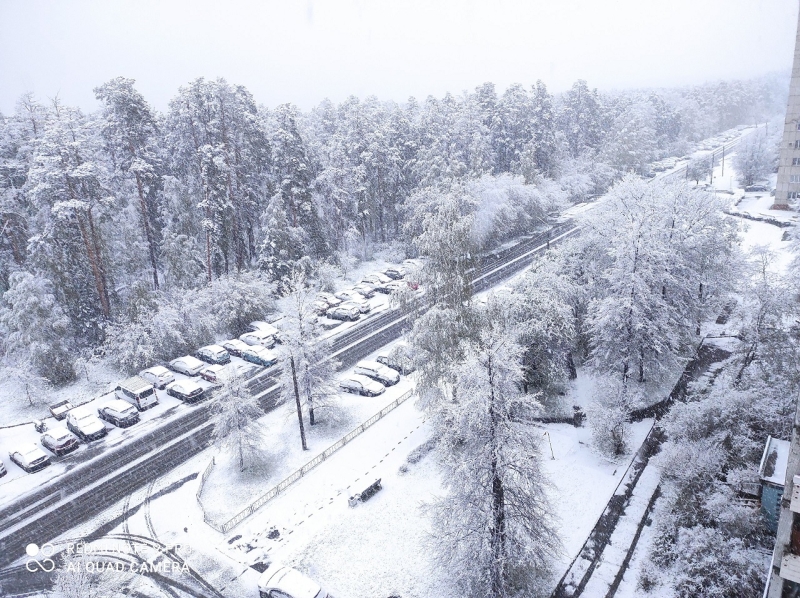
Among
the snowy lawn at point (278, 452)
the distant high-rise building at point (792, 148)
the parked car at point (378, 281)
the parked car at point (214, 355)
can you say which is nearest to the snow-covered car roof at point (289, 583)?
the snowy lawn at point (278, 452)

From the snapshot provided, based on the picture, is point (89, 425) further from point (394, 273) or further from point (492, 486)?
point (394, 273)

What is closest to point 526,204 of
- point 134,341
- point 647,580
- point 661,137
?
point 134,341

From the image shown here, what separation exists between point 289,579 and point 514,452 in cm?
962

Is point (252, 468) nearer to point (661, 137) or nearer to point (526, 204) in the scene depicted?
point (526, 204)

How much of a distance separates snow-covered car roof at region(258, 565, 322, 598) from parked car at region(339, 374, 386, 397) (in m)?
14.2

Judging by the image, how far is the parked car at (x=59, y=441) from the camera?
27.0m

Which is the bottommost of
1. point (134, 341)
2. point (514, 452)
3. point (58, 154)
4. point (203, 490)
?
point (203, 490)

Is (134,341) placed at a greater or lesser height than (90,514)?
greater

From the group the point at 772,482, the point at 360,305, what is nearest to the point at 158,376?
the point at 360,305

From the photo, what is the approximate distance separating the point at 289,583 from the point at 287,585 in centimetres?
12

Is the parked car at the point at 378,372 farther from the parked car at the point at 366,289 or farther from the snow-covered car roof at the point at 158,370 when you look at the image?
the parked car at the point at 366,289

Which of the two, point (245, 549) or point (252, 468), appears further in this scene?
point (252, 468)

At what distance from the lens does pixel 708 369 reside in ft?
102

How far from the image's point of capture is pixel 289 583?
57.3 ft
